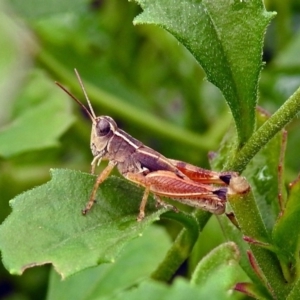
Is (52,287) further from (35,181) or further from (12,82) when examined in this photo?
(12,82)

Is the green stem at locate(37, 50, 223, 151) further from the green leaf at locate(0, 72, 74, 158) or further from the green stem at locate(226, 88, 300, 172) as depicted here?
the green stem at locate(226, 88, 300, 172)

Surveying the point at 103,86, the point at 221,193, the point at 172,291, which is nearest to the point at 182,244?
the point at 221,193

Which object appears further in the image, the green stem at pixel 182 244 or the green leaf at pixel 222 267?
the green stem at pixel 182 244

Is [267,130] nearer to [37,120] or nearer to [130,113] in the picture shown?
[37,120]

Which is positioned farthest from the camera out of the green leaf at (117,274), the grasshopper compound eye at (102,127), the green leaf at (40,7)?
the green leaf at (40,7)

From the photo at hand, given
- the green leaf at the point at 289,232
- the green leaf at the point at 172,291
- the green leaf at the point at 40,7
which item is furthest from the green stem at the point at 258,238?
the green leaf at the point at 40,7

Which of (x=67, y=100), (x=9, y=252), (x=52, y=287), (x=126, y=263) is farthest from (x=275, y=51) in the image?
(x=9, y=252)

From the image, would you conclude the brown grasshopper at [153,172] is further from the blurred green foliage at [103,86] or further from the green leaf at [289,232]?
the blurred green foliage at [103,86]

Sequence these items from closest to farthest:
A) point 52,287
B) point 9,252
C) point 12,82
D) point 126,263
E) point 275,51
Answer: point 9,252 < point 52,287 < point 126,263 < point 12,82 < point 275,51
